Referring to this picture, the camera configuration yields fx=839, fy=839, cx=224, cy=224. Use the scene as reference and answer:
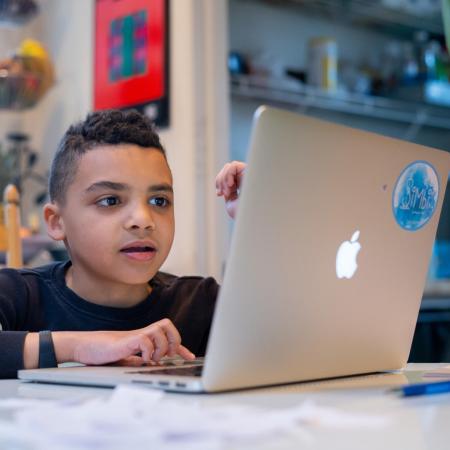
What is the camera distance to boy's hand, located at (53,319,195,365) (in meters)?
0.98

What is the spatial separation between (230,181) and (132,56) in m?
1.63

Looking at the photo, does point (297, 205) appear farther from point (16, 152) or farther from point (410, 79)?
point (410, 79)

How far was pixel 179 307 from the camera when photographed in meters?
1.38

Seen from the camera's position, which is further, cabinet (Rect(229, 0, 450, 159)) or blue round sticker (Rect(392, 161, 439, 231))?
cabinet (Rect(229, 0, 450, 159))

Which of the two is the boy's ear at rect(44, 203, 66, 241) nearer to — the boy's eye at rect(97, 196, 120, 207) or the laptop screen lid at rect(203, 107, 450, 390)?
the boy's eye at rect(97, 196, 120, 207)

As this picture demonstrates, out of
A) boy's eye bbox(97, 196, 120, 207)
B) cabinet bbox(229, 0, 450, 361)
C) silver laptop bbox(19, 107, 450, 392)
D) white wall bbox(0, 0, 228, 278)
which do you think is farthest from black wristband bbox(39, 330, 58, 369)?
cabinet bbox(229, 0, 450, 361)

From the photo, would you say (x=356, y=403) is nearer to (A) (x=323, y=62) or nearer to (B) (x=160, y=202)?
(B) (x=160, y=202)

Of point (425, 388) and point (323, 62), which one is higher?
point (323, 62)

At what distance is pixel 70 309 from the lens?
1296 millimetres

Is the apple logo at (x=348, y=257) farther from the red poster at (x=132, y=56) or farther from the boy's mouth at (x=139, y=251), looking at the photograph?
the red poster at (x=132, y=56)

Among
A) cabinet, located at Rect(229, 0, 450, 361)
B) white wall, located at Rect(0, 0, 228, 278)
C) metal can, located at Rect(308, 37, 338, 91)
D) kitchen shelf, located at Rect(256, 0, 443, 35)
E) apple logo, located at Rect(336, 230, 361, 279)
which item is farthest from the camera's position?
kitchen shelf, located at Rect(256, 0, 443, 35)

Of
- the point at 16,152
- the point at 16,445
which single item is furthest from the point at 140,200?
the point at 16,152

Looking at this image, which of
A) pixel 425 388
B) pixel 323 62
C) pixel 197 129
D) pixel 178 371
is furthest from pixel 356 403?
pixel 323 62

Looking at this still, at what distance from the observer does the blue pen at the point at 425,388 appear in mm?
745
